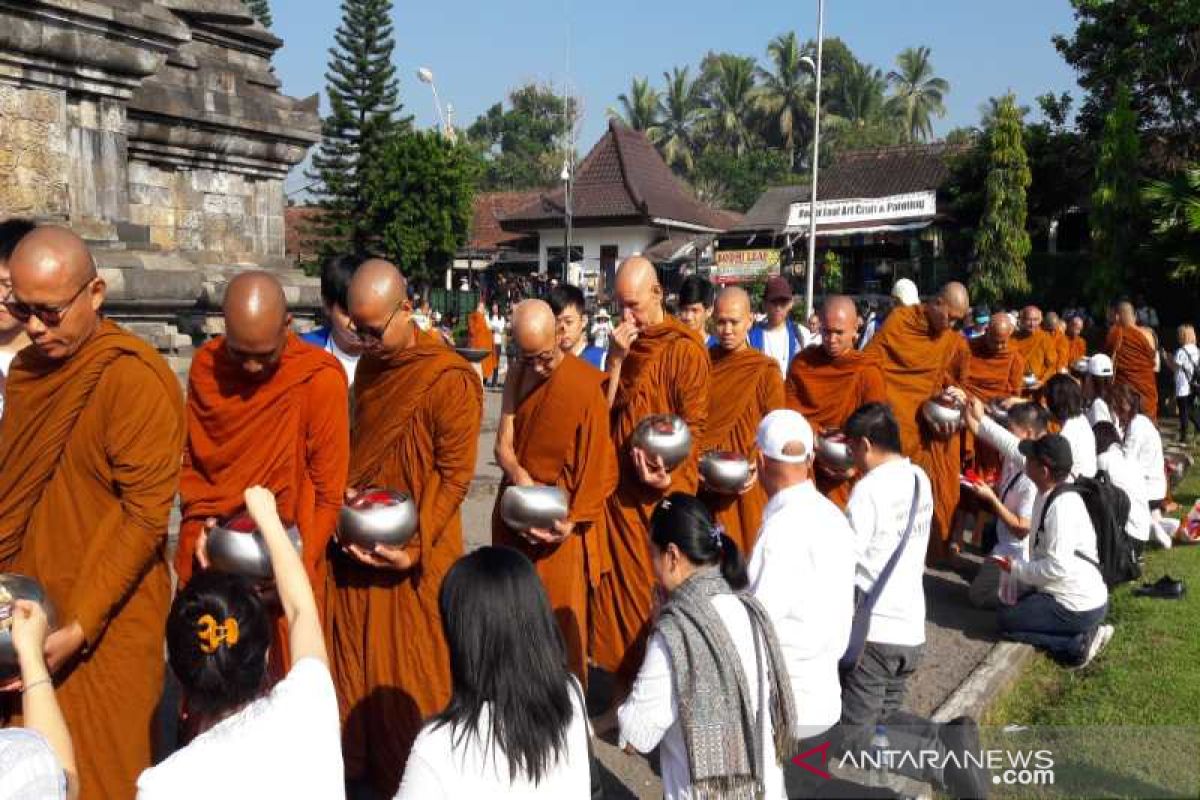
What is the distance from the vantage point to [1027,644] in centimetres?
599

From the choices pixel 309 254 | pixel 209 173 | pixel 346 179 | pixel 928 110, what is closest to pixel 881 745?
pixel 209 173

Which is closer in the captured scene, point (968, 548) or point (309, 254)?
point (968, 548)

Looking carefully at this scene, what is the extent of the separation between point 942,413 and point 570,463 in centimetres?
363

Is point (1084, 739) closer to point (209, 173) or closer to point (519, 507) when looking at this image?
point (519, 507)

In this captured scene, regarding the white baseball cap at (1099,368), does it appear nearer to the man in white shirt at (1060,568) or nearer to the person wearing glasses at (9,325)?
the man in white shirt at (1060,568)

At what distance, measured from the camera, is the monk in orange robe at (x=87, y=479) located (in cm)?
321

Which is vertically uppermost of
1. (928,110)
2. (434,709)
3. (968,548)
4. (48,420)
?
(928,110)

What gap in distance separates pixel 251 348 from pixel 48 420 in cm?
66

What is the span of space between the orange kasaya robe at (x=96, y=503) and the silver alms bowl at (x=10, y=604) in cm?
15

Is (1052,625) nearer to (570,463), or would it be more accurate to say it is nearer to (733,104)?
(570,463)

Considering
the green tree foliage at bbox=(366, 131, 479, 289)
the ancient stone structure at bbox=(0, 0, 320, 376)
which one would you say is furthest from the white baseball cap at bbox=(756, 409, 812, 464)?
the green tree foliage at bbox=(366, 131, 479, 289)

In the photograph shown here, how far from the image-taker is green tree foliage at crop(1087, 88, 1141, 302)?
20.8 metres

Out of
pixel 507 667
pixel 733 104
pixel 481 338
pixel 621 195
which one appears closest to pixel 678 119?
pixel 733 104

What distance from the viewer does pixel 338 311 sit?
5.11 m
